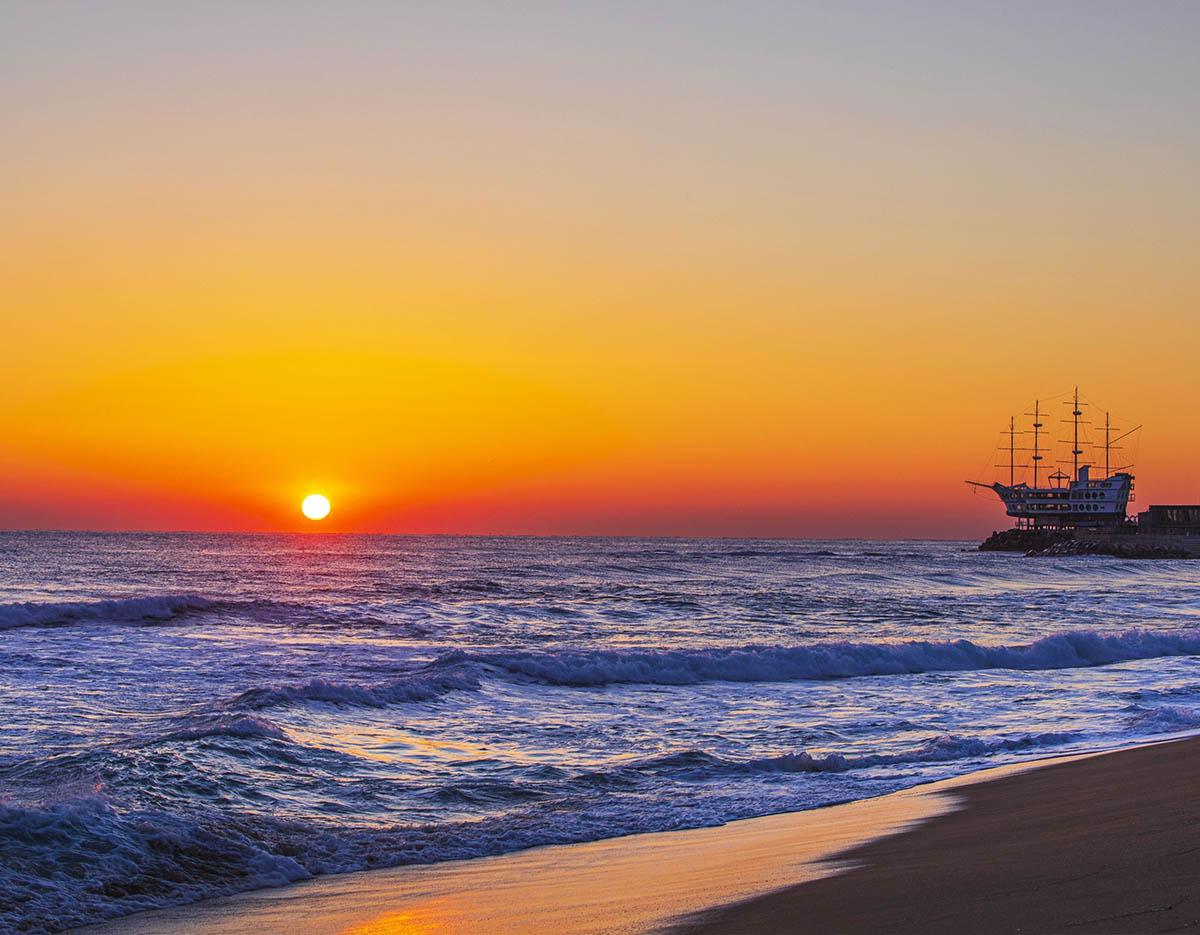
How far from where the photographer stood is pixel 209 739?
40.8 feet

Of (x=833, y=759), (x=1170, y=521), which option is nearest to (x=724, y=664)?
(x=833, y=759)

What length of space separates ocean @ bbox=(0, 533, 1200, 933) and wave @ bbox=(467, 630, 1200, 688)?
0.31ft

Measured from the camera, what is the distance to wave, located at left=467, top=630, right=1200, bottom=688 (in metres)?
21.6

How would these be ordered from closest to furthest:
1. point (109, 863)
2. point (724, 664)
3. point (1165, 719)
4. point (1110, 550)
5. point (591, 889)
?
point (591, 889)
point (109, 863)
point (1165, 719)
point (724, 664)
point (1110, 550)

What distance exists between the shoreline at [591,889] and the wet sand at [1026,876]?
10cm

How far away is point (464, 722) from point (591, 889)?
8838 millimetres

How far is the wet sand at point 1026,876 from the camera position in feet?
16.3

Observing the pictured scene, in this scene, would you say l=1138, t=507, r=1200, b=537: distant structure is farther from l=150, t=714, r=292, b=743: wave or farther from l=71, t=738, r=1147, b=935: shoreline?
l=71, t=738, r=1147, b=935: shoreline

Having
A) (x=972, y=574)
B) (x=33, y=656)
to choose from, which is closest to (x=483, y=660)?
(x=33, y=656)

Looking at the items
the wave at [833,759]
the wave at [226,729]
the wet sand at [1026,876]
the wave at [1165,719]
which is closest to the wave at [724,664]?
the wave at [226,729]

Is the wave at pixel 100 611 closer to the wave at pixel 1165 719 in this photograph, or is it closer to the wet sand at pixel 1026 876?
the wave at pixel 1165 719

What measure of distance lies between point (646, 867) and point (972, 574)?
6784cm

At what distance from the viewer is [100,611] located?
108 ft

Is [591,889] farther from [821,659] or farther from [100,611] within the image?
[100,611]
